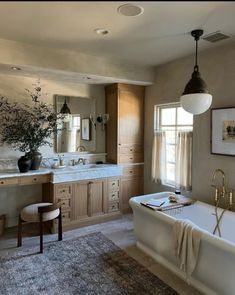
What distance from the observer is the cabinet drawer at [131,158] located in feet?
14.6

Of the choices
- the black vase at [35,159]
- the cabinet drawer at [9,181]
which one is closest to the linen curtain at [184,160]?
the black vase at [35,159]

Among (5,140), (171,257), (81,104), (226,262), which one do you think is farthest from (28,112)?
(226,262)

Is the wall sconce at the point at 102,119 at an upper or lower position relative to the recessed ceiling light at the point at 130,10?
lower

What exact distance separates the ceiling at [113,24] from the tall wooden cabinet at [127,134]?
3.34 ft

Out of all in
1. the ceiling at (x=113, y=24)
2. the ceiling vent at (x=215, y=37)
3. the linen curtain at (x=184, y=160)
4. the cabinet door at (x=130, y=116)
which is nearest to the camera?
the ceiling at (x=113, y=24)

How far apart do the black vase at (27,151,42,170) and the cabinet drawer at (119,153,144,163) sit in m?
1.45

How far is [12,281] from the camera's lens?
8.16ft

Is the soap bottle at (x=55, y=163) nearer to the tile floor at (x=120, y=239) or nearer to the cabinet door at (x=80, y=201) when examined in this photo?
the cabinet door at (x=80, y=201)

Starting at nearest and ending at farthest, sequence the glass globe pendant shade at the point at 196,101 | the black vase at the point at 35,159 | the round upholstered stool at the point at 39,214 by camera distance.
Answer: the glass globe pendant shade at the point at 196,101 < the round upholstered stool at the point at 39,214 < the black vase at the point at 35,159

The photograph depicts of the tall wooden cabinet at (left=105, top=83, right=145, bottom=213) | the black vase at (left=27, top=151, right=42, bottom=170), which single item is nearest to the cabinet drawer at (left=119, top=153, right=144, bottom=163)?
the tall wooden cabinet at (left=105, top=83, right=145, bottom=213)

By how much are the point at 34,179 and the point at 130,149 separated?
6.02 feet

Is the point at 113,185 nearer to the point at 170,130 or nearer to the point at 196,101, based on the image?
the point at 170,130

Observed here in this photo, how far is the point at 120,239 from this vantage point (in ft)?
11.5

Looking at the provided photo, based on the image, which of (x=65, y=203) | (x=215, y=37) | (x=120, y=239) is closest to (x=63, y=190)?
(x=65, y=203)
